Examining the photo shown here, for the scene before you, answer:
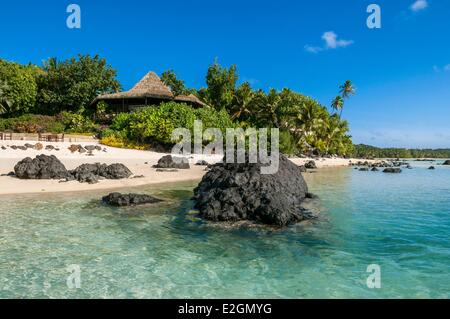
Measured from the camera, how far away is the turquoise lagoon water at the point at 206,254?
5.31 metres

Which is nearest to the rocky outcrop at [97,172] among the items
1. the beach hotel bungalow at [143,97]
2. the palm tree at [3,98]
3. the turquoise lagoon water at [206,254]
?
the turquoise lagoon water at [206,254]

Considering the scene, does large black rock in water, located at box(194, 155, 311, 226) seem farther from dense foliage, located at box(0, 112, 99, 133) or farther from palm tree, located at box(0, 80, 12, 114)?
palm tree, located at box(0, 80, 12, 114)

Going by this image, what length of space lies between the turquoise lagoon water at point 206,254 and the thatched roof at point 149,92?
94.2ft

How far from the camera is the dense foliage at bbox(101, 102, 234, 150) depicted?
105 feet

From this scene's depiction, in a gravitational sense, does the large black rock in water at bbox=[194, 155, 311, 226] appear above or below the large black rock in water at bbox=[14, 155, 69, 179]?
below

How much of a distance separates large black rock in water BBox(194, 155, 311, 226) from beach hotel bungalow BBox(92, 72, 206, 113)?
95.7ft

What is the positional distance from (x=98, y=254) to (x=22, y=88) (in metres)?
42.4

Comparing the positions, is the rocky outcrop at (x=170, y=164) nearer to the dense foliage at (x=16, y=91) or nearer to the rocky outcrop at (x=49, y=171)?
the rocky outcrop at (x=49, y=171)

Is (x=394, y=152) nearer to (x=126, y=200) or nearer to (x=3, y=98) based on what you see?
(x=3, y=98)

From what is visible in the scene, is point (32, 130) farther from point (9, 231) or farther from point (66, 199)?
point (9, 231)

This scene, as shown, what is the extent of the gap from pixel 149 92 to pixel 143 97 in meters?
0.93

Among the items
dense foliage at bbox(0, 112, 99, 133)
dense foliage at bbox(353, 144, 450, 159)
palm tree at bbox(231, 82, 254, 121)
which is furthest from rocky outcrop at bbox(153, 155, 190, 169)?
dense foliage at bbox(353, 144, 450, 159)

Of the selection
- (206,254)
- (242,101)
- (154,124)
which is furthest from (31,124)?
(206,254)

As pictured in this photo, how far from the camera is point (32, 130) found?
35.6 metres
